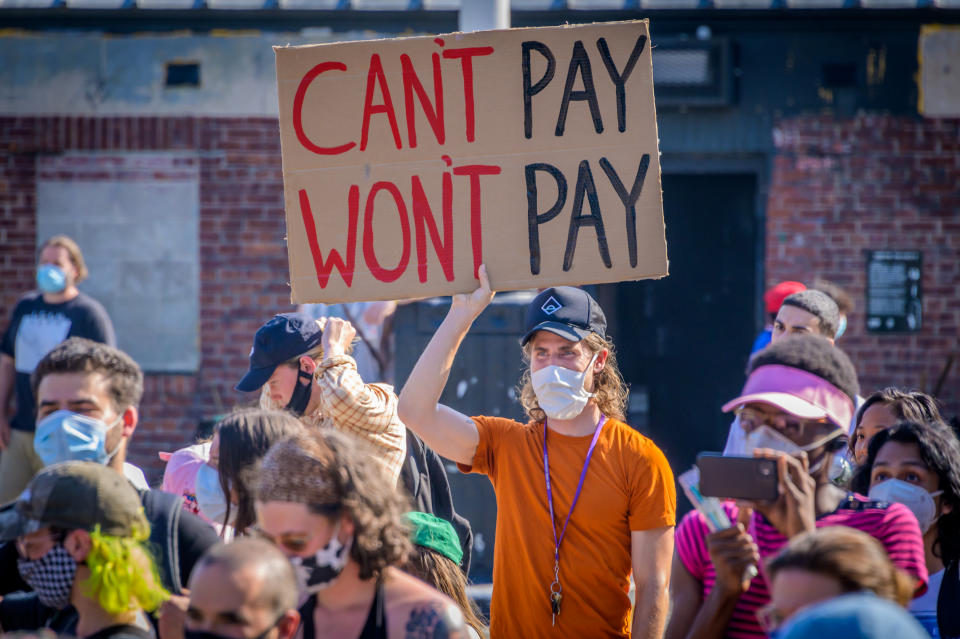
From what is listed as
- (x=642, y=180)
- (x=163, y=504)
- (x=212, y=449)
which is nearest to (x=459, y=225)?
(x=642, y=180)

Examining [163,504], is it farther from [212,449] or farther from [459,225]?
[459,225]

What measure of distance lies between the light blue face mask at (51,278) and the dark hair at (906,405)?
16.9 feet

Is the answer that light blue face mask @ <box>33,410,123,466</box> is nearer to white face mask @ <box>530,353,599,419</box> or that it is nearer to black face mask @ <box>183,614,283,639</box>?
black face mask @ <box>183,614,283,639</box>

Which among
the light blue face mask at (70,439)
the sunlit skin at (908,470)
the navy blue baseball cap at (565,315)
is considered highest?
the navy blue baseball cap at (565,315)

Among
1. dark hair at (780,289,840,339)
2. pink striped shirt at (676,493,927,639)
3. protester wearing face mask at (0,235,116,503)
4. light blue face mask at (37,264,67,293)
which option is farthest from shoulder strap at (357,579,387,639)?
light blue face mask at (37,264,67,293)

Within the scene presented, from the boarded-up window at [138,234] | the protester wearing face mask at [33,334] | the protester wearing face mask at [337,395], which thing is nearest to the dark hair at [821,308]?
the protester wearing face mask at [337,395]

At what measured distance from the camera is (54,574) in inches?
102

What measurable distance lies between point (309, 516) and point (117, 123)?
20.4 feet

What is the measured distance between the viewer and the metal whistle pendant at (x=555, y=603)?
3.17 m

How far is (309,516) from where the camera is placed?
8.05 feet

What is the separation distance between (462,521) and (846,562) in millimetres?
2281

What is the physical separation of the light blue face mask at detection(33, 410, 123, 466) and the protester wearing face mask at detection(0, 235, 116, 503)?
3937mm

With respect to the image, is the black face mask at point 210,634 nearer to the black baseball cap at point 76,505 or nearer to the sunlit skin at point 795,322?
the black baseball cap at point 76,505

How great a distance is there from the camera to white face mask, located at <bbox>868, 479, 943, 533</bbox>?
3.22 m
